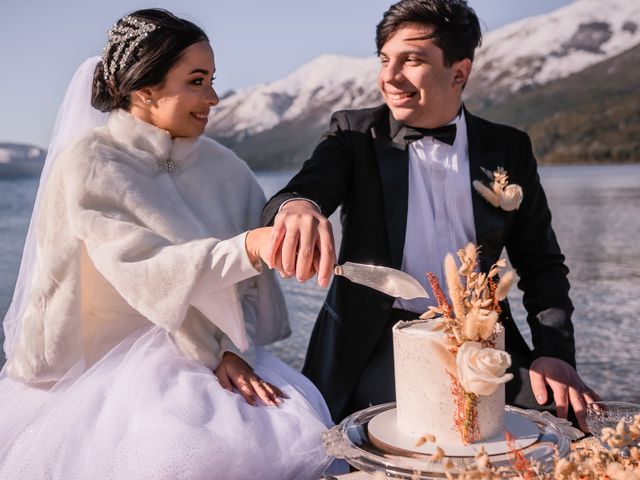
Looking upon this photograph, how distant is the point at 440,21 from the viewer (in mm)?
3154

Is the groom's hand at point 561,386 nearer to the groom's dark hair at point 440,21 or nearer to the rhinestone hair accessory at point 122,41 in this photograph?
the groom's dark hair at point 440,21

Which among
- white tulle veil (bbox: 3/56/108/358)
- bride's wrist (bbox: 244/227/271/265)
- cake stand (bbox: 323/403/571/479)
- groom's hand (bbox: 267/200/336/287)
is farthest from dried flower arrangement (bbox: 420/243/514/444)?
white tulle veil (bbox: 3/56/108/358)

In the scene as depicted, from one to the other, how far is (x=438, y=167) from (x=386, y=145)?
0.23 metres

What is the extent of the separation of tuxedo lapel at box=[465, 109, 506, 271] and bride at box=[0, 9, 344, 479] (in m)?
0.92

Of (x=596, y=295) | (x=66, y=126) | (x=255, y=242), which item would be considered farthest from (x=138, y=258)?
(x=596, y=295)

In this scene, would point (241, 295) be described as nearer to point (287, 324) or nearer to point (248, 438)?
point (287, 324)

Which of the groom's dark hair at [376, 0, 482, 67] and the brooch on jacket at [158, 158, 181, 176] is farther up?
the groom's dark hair at [376, 0, 482, 67]

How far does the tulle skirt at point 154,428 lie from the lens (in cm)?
212

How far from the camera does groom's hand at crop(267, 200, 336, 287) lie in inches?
72.7

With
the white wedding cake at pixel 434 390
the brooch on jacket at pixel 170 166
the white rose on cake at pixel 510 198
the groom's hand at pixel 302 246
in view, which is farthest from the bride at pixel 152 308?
the white rose on cake at pixel 510 198

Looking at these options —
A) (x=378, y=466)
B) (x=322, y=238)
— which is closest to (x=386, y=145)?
(x=322, y=238)

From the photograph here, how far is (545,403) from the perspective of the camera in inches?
109

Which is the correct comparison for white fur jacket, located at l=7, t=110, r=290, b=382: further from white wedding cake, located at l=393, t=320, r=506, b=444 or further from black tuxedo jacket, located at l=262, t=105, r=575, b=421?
white wedding cake, located at l=393, t=320, r=506, b=444

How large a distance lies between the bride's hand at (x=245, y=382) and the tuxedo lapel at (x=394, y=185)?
0.84 meters
